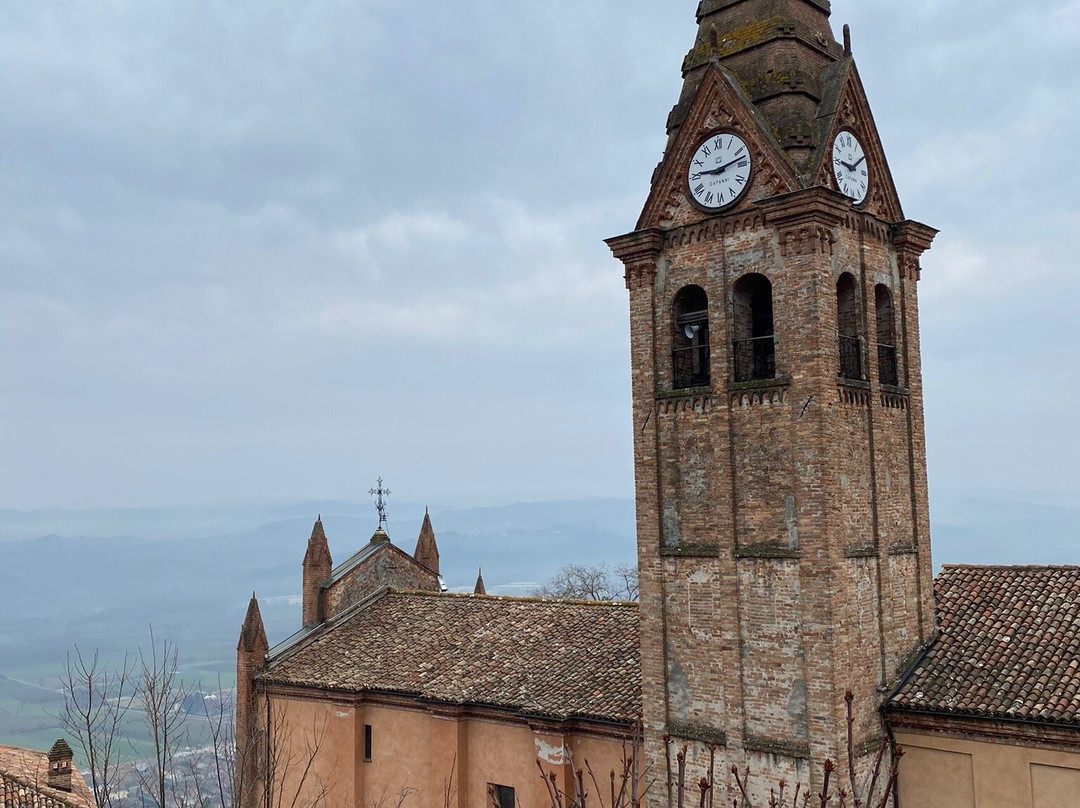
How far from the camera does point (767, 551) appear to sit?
1869cm

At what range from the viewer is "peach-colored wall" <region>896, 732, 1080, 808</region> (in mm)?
16875

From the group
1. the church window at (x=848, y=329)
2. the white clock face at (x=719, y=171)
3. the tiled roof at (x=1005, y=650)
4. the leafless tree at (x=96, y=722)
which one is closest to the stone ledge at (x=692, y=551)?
the church window at (x=848, y=329)

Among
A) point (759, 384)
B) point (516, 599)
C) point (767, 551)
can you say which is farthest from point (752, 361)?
point (516, 599)

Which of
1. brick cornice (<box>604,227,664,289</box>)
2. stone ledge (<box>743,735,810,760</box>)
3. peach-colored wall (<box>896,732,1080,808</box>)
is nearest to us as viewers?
peach-colored wall (<box>896,732,1080,808</box>)

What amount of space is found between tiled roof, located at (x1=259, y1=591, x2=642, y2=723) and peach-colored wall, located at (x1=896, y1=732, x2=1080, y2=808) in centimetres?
559

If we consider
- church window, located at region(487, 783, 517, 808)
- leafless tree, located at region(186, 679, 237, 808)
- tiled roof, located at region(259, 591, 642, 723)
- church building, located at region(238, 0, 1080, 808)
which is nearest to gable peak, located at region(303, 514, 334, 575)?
tiled roof, located at region(259, 591, 642, 723)

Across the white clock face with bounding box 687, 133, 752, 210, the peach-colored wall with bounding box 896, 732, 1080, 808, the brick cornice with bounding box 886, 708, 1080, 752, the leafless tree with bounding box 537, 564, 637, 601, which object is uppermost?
the white clock face with bounding box 687, 133, 752, 210

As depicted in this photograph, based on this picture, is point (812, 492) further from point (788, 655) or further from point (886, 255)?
point (886, 255)

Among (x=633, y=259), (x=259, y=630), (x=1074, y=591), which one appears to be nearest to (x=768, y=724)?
(x=1074, y=591)

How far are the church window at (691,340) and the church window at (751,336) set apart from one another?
0.81 meters

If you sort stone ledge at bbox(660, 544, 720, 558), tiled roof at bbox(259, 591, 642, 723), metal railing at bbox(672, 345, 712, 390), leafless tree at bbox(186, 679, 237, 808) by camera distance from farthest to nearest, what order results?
tiled roof at bbox(259, 591, 642, 723) < metal railing at bbox(672, 345, 712, 390) < stone ledge at bbox(660, 544, 720, 558) < leafless tree at bbox(186, 679, 237, 808)

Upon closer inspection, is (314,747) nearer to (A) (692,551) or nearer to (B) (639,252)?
(A) (692,551)

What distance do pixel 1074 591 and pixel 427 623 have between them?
56.3 feet

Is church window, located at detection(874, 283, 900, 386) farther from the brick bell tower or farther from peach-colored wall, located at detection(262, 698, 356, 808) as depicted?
peach-colored wall, located at detection(262, 698, 356, 808)
